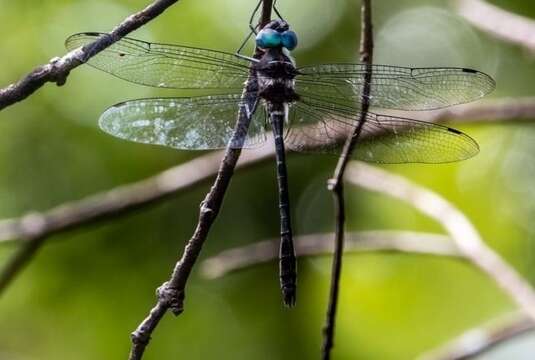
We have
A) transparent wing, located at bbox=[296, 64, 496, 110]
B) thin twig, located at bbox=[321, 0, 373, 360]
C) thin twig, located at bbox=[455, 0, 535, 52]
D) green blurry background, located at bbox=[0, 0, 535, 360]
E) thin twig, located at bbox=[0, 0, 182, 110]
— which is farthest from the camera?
green blurry background, located at bbox=[0, 0, 535, 360]

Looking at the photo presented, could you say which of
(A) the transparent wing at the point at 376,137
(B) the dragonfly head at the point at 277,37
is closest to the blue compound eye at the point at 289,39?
(B) the dragonfly head at the point at 277,37

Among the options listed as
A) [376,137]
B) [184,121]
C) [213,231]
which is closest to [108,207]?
[184,121]

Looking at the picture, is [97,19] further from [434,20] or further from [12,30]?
[434,20]

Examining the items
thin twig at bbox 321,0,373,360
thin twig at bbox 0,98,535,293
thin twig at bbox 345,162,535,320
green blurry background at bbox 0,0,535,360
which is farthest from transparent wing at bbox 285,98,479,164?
green blurry background at bbox 0,0,535,360

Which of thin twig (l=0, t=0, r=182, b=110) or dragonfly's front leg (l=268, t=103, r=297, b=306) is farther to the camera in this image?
dragonfly's front leg (l=268, t=103, r=297, b=306)

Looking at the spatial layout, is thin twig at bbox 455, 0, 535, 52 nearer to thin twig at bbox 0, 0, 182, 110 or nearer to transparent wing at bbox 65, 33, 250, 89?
transparent wing at bbox 65, 33, 250, 89

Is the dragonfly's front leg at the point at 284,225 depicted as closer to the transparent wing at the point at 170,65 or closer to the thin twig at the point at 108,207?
the transparent wing at the point at 170,65

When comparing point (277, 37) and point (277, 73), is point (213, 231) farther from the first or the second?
point (277, 37)
